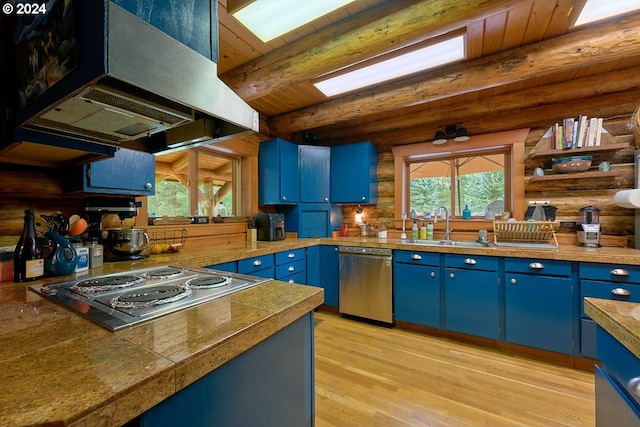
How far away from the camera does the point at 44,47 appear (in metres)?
0.87

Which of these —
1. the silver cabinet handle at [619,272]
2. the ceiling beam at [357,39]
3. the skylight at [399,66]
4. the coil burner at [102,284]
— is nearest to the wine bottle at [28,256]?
the coil burner at [102,284]

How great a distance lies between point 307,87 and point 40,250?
2367mm

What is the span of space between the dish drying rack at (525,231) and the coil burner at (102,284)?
9.71 feet

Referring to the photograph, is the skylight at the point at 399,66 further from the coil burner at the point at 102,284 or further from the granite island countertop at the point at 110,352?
the coil burner at the point at 102,284

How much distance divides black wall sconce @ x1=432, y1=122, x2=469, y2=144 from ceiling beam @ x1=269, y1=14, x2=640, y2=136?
75 cm

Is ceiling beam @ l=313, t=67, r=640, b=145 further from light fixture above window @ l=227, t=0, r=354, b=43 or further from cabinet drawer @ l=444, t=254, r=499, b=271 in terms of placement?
light fixture above window @ l=227, t=0, r=354, b=43

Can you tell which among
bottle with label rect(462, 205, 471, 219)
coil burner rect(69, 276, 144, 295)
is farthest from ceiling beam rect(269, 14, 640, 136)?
coil burner rect(69, 276, 144, 295)

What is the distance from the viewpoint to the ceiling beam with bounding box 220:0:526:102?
5.00 feet

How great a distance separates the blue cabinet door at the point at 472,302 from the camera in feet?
7.61

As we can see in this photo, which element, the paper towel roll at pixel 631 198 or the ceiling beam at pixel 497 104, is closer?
the paper towel roll at pixel 631 198

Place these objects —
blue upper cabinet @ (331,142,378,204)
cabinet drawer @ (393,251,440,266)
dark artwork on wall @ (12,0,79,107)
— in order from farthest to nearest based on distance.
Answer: blue upper cabinet @ (331,142,378,204), cabinet drawer @ (393,251,440,266), dark artwork on wall @ (12,0,79,107)

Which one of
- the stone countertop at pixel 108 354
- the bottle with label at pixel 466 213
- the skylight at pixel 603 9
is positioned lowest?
the stone countertop at pixel 108 354

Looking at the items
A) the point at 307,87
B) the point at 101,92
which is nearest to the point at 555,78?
the point at 307,87

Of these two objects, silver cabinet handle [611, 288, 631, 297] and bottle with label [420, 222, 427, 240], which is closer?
silver cabinet handle [611, 288, 631, 297]
